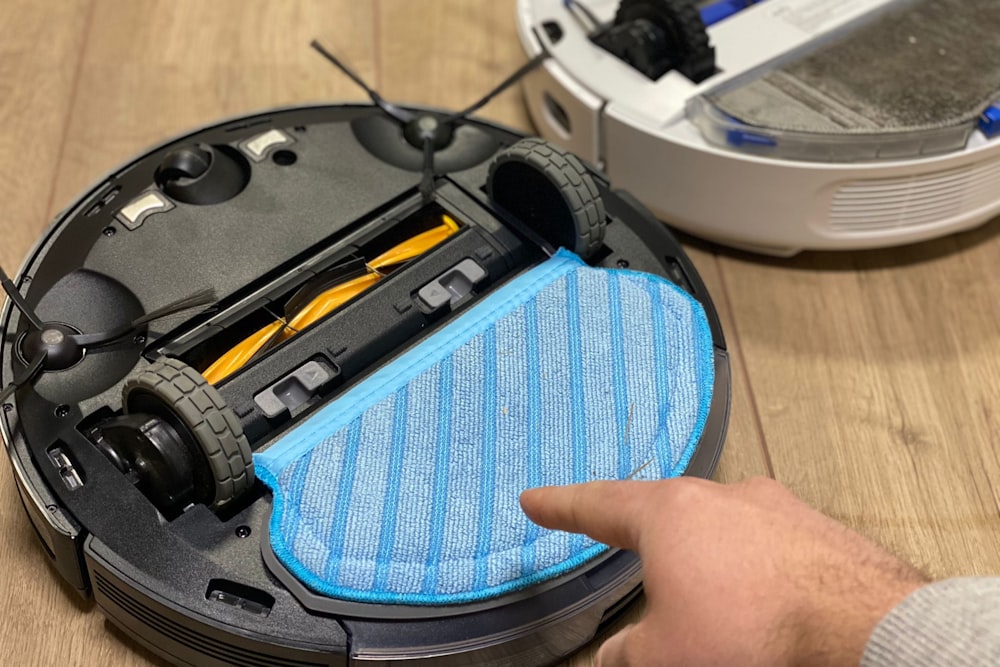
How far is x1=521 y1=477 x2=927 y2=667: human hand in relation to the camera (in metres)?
0.51

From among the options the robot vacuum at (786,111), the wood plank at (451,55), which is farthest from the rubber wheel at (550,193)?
the wood plank at (451,55)

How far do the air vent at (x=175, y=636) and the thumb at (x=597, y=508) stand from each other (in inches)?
6.7

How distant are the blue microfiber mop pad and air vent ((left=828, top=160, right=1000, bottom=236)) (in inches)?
7.4

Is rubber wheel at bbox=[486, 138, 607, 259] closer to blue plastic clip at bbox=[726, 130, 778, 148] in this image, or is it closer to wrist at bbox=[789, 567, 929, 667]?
blue plastic clip at bbox=[726, 130, 778, 148]

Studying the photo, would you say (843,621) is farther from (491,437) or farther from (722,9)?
(722,9)

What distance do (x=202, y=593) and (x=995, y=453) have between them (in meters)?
0.59

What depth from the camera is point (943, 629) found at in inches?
19.4

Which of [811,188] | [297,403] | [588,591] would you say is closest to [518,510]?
[588,591]

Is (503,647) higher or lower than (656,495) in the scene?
lower

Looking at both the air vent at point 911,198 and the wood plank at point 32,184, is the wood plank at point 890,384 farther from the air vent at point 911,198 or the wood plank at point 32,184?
the wood plank at point 32,184

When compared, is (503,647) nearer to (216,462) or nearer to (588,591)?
(588,591)

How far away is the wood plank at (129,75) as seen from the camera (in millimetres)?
1043

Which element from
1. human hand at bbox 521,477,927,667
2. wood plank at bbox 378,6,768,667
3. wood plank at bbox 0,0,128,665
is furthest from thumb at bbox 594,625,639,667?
wood plank at bbox 378,6,768,667

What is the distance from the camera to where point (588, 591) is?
68 centimetres
